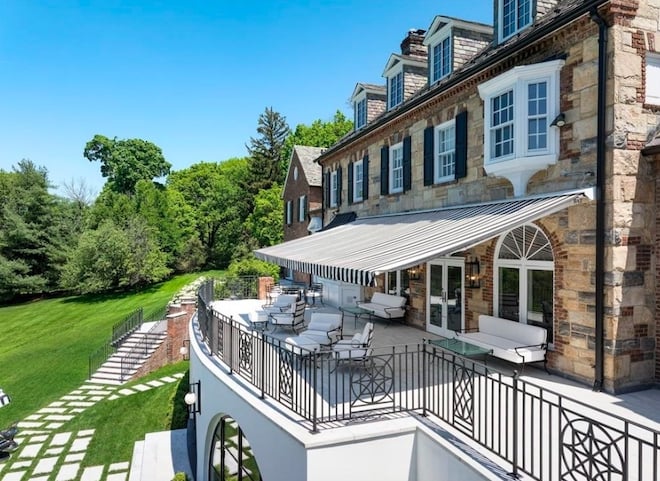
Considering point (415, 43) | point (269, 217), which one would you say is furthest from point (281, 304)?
point (269, 217)

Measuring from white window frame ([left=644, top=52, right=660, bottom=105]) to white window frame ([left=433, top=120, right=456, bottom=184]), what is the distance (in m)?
6.04

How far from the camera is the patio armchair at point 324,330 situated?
1346 centimetres

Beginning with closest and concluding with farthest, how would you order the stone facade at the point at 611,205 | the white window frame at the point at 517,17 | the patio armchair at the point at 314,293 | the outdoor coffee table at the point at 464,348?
the stone facade at the point at 611,205, the outdoor coffee table at the point at 464,348, the white window frame at the point at 517,17, the patio armchair at the point at 314,293

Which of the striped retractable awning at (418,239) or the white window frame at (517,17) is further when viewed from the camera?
the white window frame at (517,17)

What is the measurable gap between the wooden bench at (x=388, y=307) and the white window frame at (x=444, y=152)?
18.1ft

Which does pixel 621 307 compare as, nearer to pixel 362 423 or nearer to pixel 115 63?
pixel 362 423

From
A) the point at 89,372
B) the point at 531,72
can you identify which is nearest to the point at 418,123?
the point at 531,72

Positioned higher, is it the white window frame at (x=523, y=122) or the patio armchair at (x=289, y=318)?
the white window frame at (x=523, y=122)

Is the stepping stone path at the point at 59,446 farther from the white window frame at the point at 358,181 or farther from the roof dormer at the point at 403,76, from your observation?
the roof dormer at the point at 403,76

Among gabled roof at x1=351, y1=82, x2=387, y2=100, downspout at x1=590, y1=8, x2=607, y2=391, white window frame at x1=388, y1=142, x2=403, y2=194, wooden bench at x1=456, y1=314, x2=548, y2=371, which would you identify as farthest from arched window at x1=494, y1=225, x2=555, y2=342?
gabled roof at x1=351, y1=82, x2=387, y2=100

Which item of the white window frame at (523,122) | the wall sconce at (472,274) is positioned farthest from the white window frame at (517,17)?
the wall sconce at (472,274)

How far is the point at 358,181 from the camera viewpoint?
931 inches

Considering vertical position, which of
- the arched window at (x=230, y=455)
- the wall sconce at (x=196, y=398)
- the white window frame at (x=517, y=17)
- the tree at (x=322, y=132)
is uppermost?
the tree at (x=322, y=132)

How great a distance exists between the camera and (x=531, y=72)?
37.1 ft
